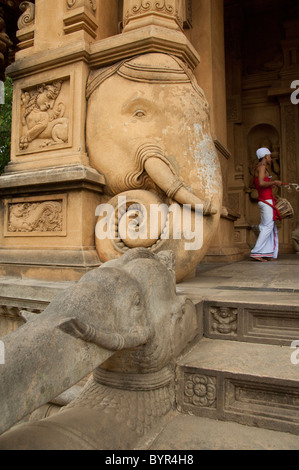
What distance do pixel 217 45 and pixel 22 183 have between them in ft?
13.5

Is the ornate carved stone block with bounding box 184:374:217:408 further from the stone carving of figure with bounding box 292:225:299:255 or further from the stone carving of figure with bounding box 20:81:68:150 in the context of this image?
the stone carving of figure with bounding box 292:225:299:255

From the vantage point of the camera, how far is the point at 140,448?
139 cm

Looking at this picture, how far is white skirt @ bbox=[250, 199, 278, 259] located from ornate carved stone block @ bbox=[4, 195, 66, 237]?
401 cm

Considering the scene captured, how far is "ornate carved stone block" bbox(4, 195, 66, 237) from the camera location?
3.04 metres

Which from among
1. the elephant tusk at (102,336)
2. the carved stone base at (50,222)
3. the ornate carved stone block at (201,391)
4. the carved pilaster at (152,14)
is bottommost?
the ornate carved stone block at (201,391)

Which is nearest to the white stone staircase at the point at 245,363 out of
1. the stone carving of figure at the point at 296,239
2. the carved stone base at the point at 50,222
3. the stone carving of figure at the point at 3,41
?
the carved stone base at the point at 50,222

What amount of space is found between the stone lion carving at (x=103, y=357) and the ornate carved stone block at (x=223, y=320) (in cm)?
31

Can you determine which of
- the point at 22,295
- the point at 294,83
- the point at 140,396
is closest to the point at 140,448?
the point at 140,396

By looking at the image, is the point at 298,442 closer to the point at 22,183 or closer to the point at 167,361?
the point at 167,361

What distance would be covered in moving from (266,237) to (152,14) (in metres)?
4.08

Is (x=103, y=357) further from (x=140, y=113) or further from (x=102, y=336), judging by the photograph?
(x=140, y=113)

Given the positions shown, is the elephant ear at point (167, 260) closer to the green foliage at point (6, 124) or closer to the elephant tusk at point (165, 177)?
the elephant tusk at point (165, 177)

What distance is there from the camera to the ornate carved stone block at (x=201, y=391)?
67.7 inches

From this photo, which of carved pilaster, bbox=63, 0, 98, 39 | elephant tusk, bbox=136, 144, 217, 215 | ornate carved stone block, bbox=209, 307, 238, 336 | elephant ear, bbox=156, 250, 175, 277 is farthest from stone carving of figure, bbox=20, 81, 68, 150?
ornate carved stone block, bbox=209, 307, 238, 336
